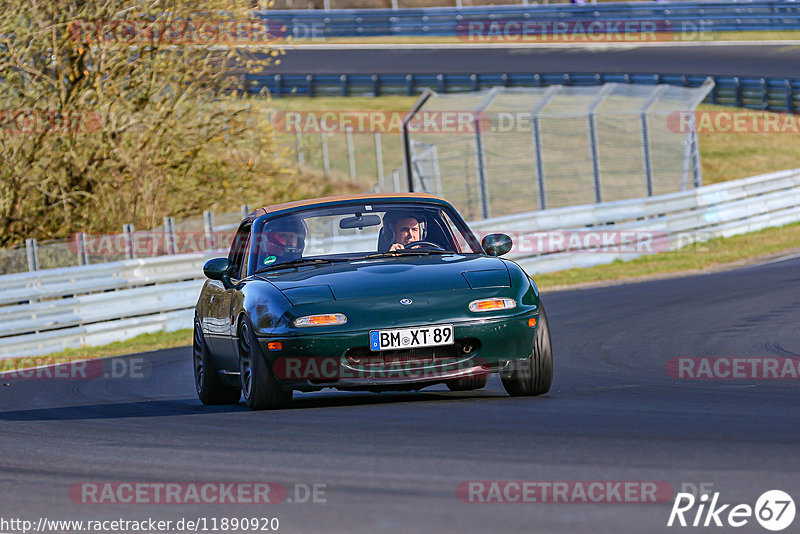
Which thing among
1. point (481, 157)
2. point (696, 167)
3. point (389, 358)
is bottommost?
point (696, 167)

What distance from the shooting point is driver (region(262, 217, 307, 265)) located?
8.63 meters

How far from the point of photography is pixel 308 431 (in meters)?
6.65

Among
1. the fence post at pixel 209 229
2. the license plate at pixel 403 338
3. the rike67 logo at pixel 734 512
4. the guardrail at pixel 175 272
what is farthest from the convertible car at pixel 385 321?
the fence post at pixel 209 229

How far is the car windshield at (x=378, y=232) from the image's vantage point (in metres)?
8.59

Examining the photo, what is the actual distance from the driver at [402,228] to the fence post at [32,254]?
9319 mm

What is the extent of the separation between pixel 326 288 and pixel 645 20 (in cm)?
3539

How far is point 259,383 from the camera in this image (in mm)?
7695

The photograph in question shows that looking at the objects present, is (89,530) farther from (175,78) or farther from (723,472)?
(175,78)

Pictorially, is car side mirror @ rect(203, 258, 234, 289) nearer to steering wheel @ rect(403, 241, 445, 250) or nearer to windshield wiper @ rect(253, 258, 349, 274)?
windshield wiper @ rect(253, 258, 349, 274)

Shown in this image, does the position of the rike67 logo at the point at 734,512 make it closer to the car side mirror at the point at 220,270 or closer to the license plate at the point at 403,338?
the license plate at the point at 403,338

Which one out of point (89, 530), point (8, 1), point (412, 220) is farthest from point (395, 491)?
point (8, 1)

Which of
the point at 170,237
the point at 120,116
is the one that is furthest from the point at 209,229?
the point at 120,116

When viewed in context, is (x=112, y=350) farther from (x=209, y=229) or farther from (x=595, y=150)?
(x=595, y=150)

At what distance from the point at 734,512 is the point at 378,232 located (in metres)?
4.90
